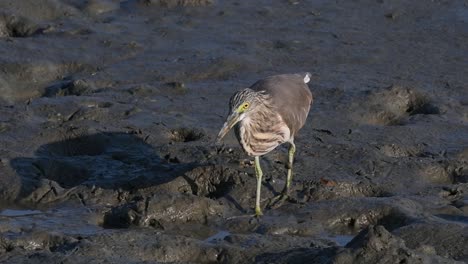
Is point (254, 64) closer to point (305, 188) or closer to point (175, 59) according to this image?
point (175, 59)

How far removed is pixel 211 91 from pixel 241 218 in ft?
10.0

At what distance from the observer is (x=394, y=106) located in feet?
37.3

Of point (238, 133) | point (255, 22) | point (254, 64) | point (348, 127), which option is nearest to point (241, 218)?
point (238, 133)

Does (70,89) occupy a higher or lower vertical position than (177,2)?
lower

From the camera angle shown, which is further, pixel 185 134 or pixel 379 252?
pixel 185 134

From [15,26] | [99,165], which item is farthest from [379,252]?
[15,26]

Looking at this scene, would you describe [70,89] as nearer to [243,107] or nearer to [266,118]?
[266,118]

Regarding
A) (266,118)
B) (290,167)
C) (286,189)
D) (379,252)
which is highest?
(266,118)

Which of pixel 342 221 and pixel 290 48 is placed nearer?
pixel 342 221

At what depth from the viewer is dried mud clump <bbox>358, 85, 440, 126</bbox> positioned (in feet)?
36.6

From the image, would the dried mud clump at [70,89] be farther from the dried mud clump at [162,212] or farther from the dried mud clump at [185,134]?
the dried mud clump at [162,212]

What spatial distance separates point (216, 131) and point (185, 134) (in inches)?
12.0

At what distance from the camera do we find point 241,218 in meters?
8.84

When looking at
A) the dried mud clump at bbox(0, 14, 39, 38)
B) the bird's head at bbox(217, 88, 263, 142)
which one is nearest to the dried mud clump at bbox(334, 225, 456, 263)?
the bird's head at bbox(217, 88, 263, 142)
